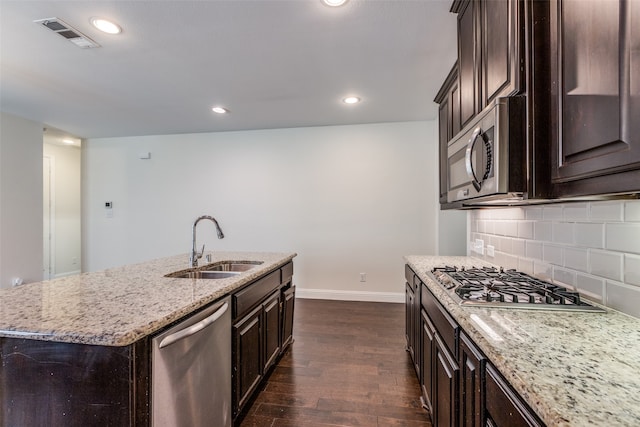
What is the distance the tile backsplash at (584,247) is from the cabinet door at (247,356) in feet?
5.50

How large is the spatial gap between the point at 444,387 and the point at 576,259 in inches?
32.9

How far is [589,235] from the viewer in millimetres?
1278

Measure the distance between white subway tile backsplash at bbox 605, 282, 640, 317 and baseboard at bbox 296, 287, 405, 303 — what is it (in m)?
3.15

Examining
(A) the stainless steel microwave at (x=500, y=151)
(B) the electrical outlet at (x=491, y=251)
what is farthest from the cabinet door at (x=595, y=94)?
(B) the electrical outlet at (x=491, y=251)

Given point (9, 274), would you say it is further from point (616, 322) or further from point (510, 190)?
point (616, 322)

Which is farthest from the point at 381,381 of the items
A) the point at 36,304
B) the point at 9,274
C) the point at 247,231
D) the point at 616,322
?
the point at 9,274

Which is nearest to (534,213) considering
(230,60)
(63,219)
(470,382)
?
(470,382)

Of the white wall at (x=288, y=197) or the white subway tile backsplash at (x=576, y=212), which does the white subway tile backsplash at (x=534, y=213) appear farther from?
the white wall at (x=288, y=197)

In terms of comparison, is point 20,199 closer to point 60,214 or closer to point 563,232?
point 60,214

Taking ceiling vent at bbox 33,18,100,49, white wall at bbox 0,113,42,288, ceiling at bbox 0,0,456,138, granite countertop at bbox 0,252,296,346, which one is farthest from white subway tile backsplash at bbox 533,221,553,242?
white wall at bbox 0,113,42,288

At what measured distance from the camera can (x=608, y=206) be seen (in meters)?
1.18

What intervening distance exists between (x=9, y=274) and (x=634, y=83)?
591 centimetres

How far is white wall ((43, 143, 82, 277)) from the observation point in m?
5.43

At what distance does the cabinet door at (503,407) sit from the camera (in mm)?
673
